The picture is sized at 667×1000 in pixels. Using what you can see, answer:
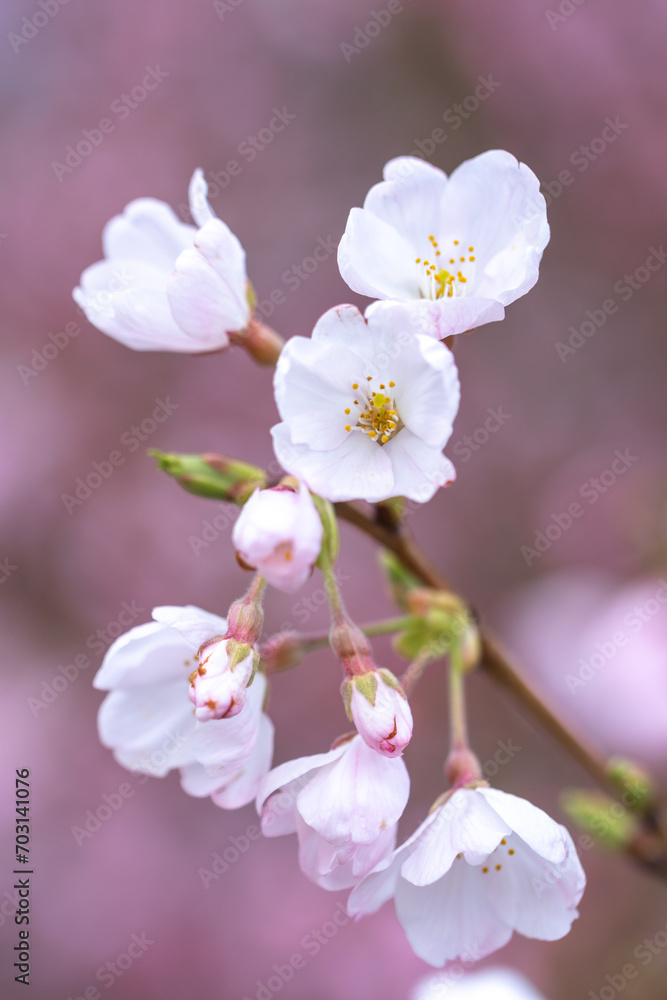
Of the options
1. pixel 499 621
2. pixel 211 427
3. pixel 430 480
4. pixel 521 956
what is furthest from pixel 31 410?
pixel 521 956

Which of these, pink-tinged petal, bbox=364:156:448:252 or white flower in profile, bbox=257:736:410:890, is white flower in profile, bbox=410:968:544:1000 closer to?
white flower in profile, bbox=257:736:410:890

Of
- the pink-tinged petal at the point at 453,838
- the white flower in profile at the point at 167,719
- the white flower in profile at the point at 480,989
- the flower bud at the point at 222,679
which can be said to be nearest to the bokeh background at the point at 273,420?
the white flower in profile at the point at 480,989

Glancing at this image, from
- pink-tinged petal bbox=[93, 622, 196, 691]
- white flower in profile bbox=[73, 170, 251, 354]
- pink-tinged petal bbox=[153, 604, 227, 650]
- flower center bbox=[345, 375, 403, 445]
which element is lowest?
pink-tinged petal bbox=[93, 622, 196, 691]

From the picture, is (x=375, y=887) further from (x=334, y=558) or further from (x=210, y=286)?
(x=210, y=286)

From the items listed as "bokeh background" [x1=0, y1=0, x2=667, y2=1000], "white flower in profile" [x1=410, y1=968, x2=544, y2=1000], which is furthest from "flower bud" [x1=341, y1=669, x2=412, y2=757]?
"bokeh background" [x1=0, y1=0, x2=667, y2=1000]

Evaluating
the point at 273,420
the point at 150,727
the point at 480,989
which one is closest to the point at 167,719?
the point at 150,727

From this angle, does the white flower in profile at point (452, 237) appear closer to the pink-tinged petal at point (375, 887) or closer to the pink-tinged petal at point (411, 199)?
the pink-tinged petal at point (411, 199)
